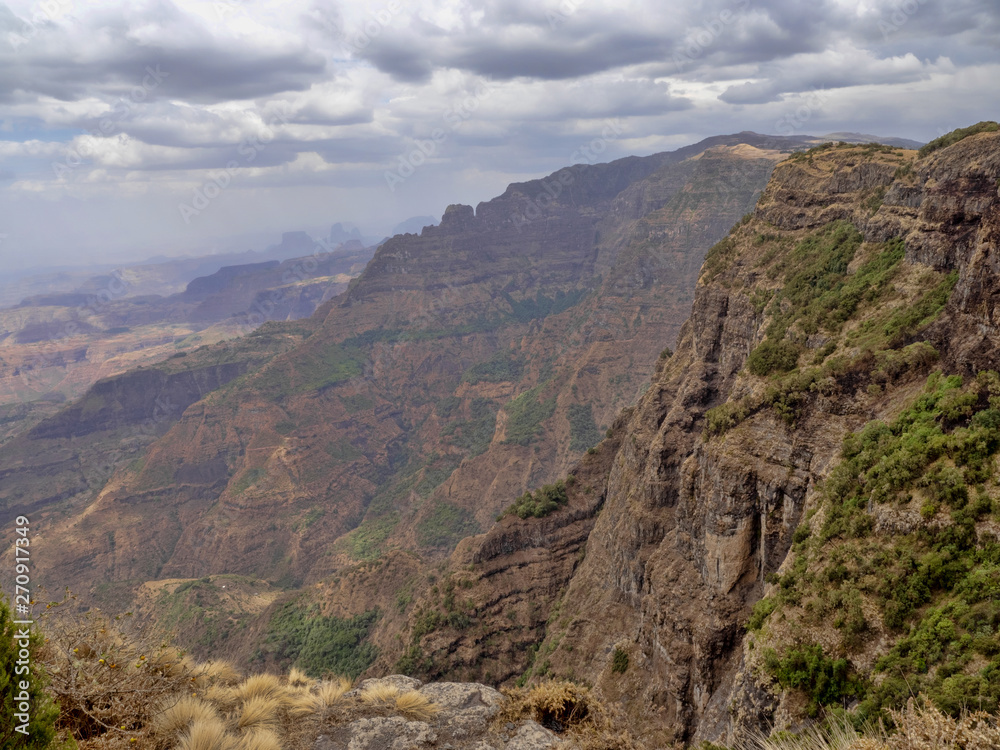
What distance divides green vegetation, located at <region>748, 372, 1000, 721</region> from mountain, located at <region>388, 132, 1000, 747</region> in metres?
0.07

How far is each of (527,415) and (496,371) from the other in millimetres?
52738

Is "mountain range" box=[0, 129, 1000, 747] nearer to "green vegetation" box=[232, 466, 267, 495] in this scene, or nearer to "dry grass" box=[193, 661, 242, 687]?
"dry grass" box=[193, 661, 242, 687]

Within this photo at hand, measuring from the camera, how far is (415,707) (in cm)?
1280

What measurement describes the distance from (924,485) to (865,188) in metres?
28.6

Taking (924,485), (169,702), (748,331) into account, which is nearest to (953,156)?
(748,331)

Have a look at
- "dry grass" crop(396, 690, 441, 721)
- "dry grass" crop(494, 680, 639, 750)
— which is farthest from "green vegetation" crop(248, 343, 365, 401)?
"dry grass" crop(494, 680, 639, 750)

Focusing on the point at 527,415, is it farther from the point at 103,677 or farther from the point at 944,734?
the point at 944,734

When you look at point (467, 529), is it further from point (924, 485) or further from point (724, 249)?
point (924, 485)

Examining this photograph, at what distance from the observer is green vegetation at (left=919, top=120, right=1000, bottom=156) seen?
1057 inches

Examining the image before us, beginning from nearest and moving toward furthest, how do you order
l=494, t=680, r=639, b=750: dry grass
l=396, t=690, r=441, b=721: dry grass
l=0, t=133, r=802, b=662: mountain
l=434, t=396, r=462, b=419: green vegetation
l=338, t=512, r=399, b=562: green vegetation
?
l=494, t=680, r=639, b=750: dry grass
l=396, t=690, r=441, b=721: dry grass
l=338, t=512, r=399, b=562: green vegetation
l=0, t=133, r=802, b=662: mountain
l=434, t=396, r=462, b=419: green vegetation

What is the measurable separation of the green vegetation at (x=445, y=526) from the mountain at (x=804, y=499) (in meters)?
57.1

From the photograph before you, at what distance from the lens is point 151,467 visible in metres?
147

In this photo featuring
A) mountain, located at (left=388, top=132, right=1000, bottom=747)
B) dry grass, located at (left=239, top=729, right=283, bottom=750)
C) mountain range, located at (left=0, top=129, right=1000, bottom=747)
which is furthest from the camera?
mountain range, located at (left=0, top=129, right=1000, bottom=747)

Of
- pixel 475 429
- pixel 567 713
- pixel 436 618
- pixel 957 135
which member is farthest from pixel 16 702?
pixel 475 429
